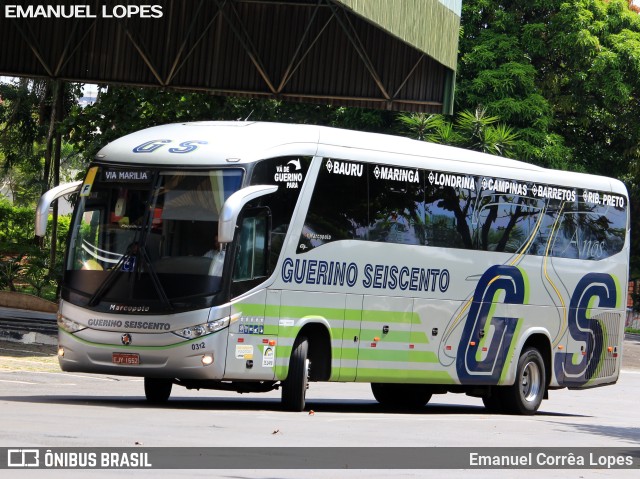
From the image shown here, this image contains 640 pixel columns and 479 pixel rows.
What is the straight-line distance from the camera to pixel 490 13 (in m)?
46.7

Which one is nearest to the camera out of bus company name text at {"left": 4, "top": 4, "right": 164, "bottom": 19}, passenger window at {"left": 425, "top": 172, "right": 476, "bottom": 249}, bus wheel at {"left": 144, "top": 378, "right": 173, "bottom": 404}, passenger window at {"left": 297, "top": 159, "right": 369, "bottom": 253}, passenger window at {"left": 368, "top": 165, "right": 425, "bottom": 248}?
passenger window at {"left": 297, "top": 159, "right": 369, "bottom": 253}

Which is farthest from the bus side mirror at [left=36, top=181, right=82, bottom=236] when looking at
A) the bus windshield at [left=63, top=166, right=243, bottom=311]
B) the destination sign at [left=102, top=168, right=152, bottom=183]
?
the destination sign at [left=102, top=168, right=152, bottom=183]

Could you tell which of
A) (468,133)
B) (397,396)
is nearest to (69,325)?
(397,396)

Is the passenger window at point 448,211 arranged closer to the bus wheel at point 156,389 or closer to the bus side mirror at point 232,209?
the bus side mirror at point 232,209

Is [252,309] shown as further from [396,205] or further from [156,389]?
[396,205]

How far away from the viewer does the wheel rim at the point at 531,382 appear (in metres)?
21.0

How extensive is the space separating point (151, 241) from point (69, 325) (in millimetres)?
1423

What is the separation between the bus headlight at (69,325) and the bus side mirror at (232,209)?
2.18m

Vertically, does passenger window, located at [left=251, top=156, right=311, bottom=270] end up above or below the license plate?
above

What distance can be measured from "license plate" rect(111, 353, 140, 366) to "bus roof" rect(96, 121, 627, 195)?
2290 mm

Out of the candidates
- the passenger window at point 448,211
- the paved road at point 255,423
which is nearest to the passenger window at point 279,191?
the paved road at point 255,423

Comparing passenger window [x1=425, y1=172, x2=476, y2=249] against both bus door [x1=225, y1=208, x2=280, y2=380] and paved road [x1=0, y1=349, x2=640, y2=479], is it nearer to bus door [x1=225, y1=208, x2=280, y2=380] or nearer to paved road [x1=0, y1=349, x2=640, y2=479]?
paved road [x1=0, y1=349, x2=640, y2=479]

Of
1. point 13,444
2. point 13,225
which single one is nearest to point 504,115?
point 13,225

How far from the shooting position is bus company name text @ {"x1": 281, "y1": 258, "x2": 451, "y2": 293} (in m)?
17.0
